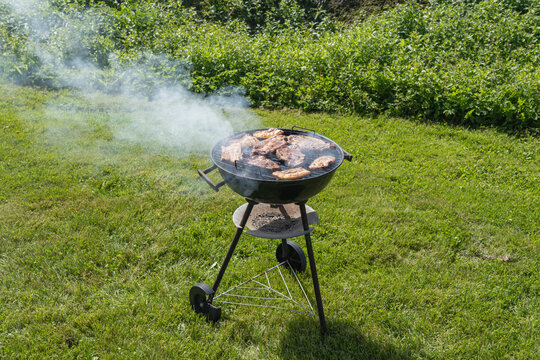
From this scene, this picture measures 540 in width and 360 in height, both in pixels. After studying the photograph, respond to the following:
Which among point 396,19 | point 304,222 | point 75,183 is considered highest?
point 396,19

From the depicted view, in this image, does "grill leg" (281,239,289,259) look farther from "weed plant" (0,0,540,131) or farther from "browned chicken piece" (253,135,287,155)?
"weed plant" (0,0,540,131)

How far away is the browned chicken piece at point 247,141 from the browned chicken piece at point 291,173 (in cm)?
51

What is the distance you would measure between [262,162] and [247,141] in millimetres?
396

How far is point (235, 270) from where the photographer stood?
354cm

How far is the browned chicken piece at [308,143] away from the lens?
125 inches

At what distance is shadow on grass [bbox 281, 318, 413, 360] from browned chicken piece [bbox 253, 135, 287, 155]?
1345mm

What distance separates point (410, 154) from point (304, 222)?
3.19 metres

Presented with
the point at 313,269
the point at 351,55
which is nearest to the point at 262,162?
the point at 313,269

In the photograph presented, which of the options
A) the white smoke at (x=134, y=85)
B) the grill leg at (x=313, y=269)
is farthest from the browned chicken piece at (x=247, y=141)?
the white smoke at (x=134, y=85)

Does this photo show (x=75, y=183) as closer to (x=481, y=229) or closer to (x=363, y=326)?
(x=363, y=326)

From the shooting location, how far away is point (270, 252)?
380 cm

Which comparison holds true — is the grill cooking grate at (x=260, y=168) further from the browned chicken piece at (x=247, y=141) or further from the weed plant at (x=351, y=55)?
the weed plant at (x=351, y=55)

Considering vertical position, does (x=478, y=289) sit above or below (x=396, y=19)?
below

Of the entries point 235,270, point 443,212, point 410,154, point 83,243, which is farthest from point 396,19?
→ point 83,243
